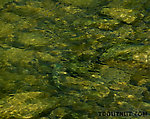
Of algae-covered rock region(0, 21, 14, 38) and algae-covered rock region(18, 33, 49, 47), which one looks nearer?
algae-covered rock region(18, 33, 49, 47)

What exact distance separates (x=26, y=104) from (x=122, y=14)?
1.69 meters

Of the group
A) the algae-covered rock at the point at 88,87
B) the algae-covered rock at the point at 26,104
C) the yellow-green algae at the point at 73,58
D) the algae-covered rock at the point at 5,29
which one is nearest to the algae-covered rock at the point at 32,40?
the yellow-green algae at the point at 73,58

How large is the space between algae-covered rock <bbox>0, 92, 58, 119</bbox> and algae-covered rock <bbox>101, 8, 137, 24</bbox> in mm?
1449

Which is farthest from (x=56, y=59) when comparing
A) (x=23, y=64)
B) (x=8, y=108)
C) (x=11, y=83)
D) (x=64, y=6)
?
(x=64, y=6)

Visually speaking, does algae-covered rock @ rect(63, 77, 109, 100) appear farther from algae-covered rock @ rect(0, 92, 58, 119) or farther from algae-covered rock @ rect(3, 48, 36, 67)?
algae-covered rock @ rect(3, 48, 36, 67)

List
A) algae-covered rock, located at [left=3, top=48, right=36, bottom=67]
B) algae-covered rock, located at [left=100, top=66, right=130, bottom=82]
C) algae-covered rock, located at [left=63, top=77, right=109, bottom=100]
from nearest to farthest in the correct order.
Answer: algae-covered rock, located at [left=63, top=77, right=109, bottom=100]
algae-covered rock, located at [left=100, top=66, right=130, bottom=82]
algae-covered rock, located at [left=3, top=48, right=36, bottom=67]

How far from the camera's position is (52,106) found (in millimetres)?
2150

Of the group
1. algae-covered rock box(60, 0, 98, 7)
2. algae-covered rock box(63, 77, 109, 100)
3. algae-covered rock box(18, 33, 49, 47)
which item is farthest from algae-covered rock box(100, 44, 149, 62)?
algae-covered rock box(60, 0, 98, 7)

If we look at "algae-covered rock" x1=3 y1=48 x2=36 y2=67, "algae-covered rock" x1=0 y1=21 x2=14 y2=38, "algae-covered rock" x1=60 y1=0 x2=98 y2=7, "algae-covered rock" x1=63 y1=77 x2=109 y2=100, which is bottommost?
"algae-covered rock" x1=63 y1=77 x2=109 y2=100

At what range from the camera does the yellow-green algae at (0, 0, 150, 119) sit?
216 centimetres

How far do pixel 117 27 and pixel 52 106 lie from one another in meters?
1.35

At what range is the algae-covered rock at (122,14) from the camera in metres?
3.24

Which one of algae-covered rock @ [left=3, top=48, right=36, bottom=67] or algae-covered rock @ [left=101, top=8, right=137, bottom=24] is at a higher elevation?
algae-covered rock @ [left=101, top=8, right=137, bottom=24]

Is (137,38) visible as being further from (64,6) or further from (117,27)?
(64,6)
